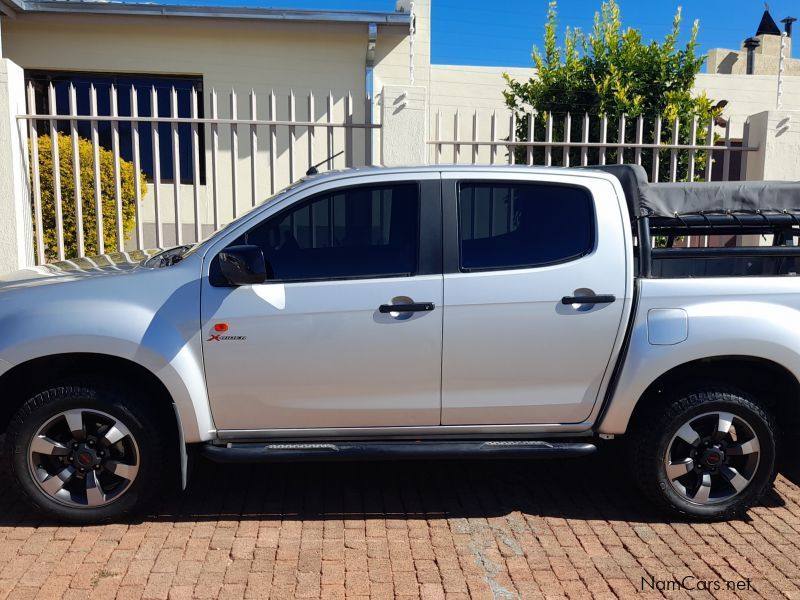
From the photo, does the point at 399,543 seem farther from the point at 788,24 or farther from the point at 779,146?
the point at 788,24

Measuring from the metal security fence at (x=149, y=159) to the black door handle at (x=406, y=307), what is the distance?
174 centimetres

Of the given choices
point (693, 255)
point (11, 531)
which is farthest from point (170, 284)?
point (693, 255)

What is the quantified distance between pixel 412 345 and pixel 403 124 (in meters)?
3.76

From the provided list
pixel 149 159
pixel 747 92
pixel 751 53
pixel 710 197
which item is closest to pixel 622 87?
pixel 710 197

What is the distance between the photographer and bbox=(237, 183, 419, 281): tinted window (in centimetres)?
387

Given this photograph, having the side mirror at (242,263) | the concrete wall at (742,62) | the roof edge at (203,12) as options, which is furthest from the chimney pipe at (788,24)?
the side mirror at (242,263)

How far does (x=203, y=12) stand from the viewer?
10977mm

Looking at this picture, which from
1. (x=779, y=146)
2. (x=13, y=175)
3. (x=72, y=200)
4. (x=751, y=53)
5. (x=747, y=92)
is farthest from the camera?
(x=751, y=53)

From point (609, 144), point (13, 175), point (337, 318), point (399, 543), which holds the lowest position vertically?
point (399, 543)

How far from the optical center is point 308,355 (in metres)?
3.77

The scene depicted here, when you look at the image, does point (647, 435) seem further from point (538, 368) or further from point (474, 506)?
point (474, 506)

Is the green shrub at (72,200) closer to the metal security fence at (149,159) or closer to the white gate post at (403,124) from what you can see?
the metal security fence at (149,159)

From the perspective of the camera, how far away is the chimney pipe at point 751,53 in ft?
68.2

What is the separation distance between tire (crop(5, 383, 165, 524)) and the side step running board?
350 millimetres
